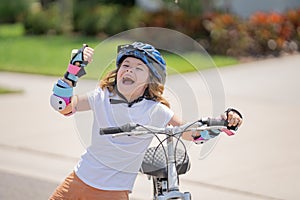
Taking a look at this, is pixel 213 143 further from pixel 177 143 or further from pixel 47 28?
pixel 47 28

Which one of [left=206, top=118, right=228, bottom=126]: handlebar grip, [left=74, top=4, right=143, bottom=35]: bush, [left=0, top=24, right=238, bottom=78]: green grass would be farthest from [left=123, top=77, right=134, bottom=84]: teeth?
[left=74, top=4, right=143, bottom=35]: bush

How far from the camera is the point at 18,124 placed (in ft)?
32.7

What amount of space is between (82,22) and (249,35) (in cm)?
711

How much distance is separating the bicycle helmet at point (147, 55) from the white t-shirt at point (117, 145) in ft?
0.66

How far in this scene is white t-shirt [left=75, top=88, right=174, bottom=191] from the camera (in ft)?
13.1

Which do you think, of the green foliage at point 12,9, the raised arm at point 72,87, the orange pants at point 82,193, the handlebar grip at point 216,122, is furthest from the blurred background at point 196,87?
the green foliage at point 12,9

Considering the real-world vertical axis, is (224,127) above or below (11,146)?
above

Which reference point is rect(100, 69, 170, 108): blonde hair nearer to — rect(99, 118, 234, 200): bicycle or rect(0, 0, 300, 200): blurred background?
rect(0, 0, 300, 200): blurred background

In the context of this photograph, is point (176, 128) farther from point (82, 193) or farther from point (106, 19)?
point (106, 19)

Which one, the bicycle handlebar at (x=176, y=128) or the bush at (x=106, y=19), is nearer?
the bicycle handlebar at (x=176, y=128)

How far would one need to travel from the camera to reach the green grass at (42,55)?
51.4 ft

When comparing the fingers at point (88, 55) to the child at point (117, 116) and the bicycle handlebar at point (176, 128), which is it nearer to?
the child at point (117, 116)

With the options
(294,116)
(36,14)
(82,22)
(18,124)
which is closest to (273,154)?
(294,116)

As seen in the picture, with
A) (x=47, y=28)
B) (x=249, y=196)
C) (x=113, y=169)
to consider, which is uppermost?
(x=113, y=169)
